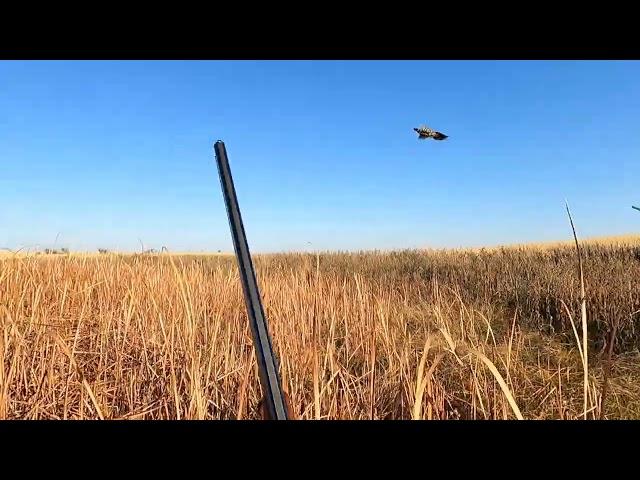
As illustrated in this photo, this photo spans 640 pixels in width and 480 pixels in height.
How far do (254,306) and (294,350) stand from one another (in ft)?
3.86

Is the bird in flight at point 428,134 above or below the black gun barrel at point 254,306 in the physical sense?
above

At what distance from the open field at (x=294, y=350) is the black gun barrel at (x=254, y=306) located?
286mm

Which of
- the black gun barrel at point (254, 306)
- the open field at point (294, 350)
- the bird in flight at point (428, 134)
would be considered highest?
the bird in flight at point (428, 134)

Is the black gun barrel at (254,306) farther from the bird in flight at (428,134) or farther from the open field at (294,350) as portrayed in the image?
the bird in flight at (428,134)

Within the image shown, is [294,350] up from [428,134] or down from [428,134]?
down

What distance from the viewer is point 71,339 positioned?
1895mm

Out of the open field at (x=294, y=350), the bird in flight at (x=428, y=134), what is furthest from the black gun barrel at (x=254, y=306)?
the bird in flight at (x=428, y=134)

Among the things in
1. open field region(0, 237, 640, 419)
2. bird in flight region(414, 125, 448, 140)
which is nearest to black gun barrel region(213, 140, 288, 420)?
open field region(0, 237, 640, 419)

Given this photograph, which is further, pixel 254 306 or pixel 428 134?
pixel 428 134

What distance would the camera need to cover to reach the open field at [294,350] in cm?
128

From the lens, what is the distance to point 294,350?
5.10 ft
